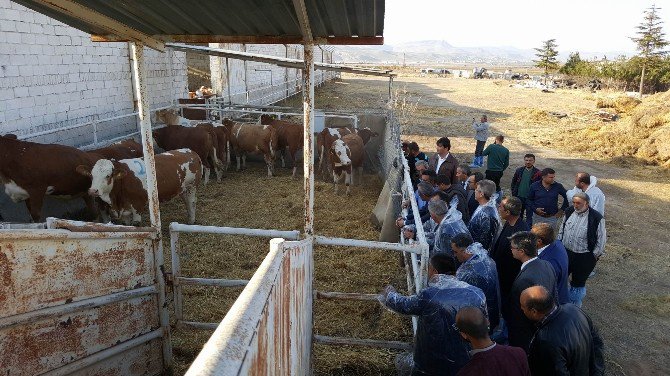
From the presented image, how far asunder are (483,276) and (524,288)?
34 centimetres

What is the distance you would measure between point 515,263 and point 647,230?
A: 6.38m

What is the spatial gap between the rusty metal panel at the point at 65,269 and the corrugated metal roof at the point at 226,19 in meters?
1.64

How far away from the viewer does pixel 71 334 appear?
10.2 ft

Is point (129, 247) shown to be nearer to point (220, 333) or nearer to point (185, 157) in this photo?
→ point (220, 333)

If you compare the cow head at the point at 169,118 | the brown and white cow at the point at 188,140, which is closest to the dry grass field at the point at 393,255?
the brown and white cow at the point at 188,140

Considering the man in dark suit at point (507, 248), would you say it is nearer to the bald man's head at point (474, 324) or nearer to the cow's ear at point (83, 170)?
the bald man's head at point (474, 324)

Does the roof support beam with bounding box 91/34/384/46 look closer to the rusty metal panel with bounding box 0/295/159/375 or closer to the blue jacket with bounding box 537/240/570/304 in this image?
the rusty metal panel with bounding box 0/295/159/375

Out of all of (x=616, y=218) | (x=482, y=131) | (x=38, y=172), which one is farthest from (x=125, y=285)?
(x=482, y=131)

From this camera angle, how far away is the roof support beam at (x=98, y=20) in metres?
3.03

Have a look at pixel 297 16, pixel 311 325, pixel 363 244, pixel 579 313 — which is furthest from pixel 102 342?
pixel 579 313

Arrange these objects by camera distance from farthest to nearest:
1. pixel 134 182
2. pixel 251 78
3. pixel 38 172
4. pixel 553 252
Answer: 1. pixel 251 78
2. pixel 134 182
3. pixel 38 172
4. pixel 553 252

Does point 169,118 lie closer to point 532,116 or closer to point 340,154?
point 340,154

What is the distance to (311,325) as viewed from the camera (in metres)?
3.83

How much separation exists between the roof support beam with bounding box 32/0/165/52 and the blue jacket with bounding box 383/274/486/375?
292 centimetres
